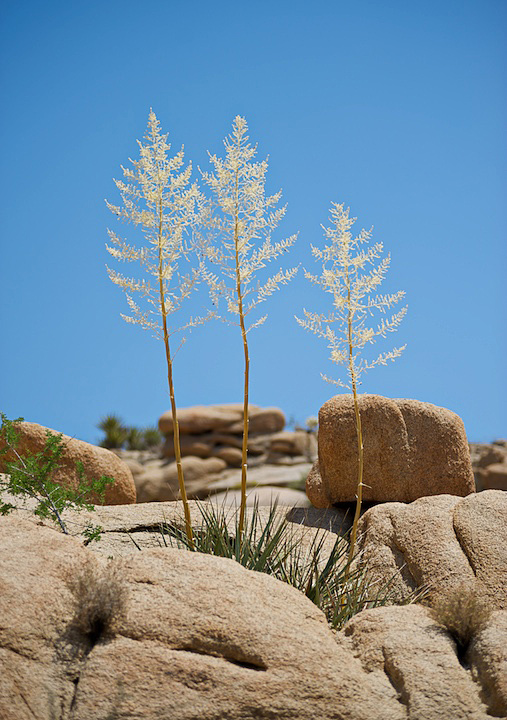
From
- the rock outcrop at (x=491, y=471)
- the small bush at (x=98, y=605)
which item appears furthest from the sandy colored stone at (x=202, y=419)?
the small bush at (x=98, y=605)

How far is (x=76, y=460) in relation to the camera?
39.1ft

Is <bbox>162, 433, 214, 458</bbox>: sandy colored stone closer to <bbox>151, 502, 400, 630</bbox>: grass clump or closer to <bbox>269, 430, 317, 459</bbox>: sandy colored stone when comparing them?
<bbox>269, 430, 317, 459</bbox>: sandy colored stone

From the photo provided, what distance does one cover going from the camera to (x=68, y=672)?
18.0 ft

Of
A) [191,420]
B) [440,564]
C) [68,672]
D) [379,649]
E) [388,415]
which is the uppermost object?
[191,420]

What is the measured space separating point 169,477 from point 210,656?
2407 centimetres

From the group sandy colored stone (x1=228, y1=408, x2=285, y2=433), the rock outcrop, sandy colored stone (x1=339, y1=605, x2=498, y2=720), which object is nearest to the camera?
sandy colored stone (x1=339, y1=605, x2=498, y2=720)

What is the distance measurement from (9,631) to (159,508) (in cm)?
541

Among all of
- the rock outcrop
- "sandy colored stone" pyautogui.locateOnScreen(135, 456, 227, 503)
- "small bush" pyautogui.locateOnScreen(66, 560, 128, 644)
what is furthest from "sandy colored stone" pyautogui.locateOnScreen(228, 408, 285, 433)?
"small bush" pyautogui.locateOnScreen(66, 560, 128, 644)

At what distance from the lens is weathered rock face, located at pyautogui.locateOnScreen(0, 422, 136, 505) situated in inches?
469

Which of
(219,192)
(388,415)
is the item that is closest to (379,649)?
(219,192)

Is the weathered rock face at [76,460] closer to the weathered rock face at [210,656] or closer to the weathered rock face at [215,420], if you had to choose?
the weathered rock face at [210,656]

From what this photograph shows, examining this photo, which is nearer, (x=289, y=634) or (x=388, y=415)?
(x=289, y=634)

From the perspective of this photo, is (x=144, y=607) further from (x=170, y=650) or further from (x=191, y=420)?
(x=191, y=420)

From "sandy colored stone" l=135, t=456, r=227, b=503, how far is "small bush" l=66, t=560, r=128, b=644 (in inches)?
671
